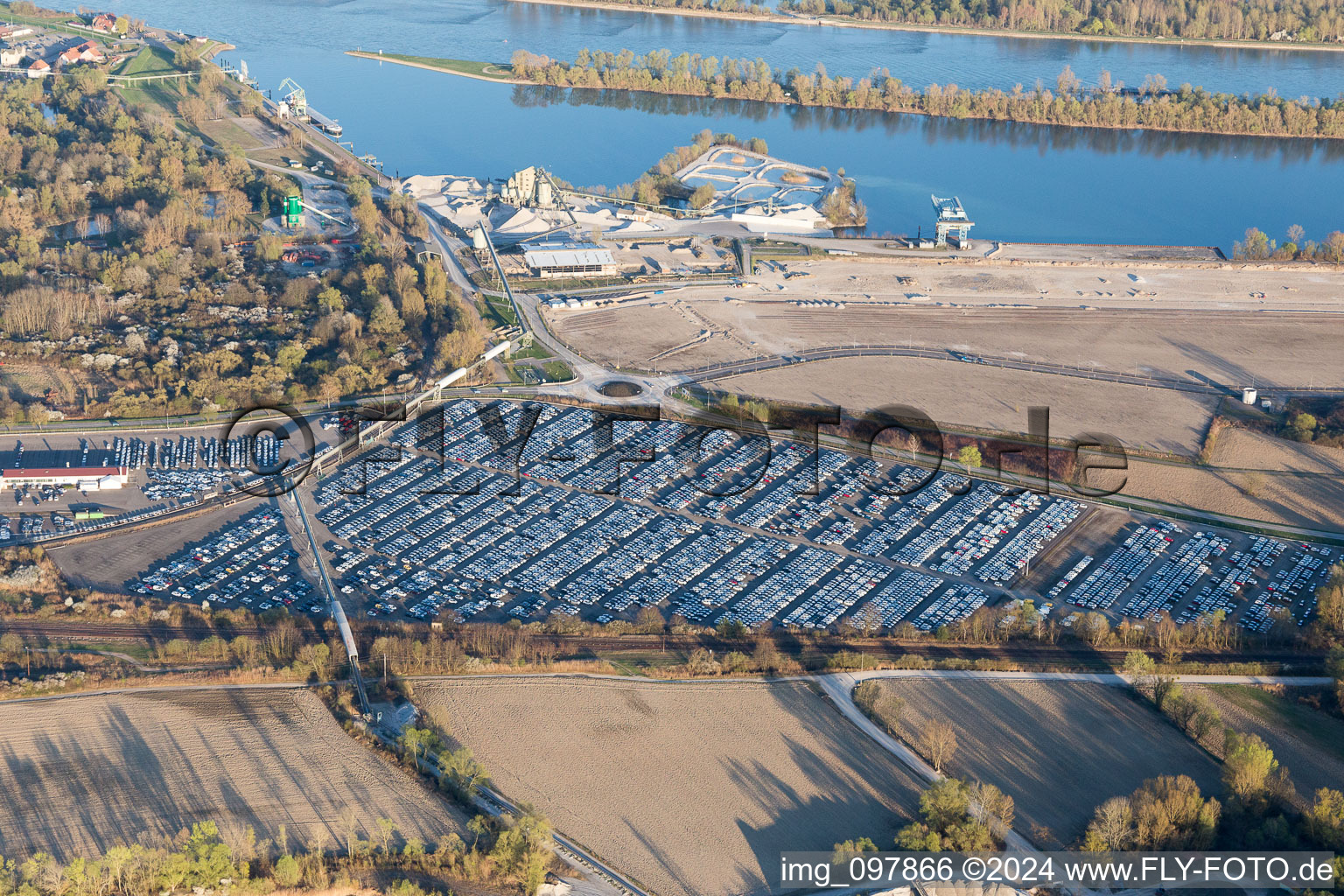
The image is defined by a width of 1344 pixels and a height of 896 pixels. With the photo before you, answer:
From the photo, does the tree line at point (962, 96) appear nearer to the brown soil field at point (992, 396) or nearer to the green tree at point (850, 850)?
the brown soil field at point (992, 396)

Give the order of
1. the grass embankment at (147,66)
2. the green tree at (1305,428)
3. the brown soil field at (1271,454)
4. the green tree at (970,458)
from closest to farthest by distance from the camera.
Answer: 1. the green tree at (970,458)
2. the brown soil field at (1271,454)
3. the green tree at (1305,428)
4. the grass embankment at (147,66)

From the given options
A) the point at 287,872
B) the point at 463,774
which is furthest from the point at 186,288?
the point at 287,872

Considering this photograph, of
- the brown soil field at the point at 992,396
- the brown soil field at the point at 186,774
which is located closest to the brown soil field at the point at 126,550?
the brown soil field at the point at 186,774

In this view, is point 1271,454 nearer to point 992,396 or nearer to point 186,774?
Answer: point 992,396

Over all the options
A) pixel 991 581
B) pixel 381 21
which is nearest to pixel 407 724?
pixel 991 581

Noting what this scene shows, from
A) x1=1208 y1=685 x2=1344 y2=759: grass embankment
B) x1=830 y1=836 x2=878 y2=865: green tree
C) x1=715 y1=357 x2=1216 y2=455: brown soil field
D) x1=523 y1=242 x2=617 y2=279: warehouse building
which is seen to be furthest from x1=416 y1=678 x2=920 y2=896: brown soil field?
x1=523 y1=242 x2=617 y2=279: warehouse building

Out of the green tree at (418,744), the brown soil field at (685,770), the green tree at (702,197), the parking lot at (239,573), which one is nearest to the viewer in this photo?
the brown soil field at (685,770)
